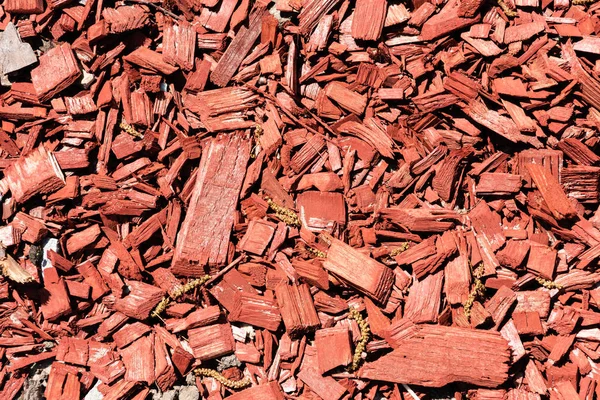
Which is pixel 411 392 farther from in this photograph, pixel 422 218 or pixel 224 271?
pixel 224 271

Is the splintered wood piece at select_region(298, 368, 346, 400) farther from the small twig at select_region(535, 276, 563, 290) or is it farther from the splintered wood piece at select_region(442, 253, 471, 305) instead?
the small twig at select_region(535, 276, 563, 290)

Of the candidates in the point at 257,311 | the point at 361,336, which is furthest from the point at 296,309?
the point at 361,336

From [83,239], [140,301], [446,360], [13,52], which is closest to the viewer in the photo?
[446,360]

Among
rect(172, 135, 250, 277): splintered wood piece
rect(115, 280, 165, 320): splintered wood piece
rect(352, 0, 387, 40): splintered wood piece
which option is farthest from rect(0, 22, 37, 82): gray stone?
rect(352, 0, 387, 40): splintered wood piece

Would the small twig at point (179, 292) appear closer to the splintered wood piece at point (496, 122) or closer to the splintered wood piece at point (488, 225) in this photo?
the splintered wood piece at point (488, 225)

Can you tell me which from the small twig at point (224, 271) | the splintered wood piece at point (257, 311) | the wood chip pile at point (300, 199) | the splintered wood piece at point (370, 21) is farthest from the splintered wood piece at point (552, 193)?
the small twig at point (224, 271)

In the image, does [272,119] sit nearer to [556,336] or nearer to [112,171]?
[112,171]
